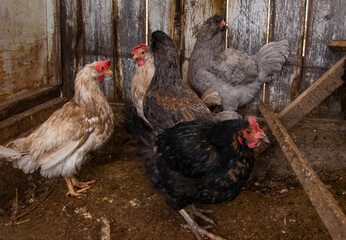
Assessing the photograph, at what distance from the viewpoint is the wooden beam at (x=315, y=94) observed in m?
2.17

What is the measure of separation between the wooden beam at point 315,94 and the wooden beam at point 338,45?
112 mm

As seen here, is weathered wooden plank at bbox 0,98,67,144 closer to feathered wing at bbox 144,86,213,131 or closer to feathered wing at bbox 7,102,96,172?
feathered wing at bbox 7,102,96,172

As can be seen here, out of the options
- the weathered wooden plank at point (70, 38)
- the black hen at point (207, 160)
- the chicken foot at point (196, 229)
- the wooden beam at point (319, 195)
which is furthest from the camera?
the weathered wooden plank at point (70, 38)

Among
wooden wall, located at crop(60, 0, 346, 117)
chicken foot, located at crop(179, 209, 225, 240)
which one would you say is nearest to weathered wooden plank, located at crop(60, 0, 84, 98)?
wooden wall, located at crop(60, 0, 346, 117)

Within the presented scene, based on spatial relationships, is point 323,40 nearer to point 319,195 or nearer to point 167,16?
point 167,16

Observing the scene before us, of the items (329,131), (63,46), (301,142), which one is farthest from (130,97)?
(329,131)

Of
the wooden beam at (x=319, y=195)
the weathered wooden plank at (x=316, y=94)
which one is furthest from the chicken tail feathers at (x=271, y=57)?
the wooden beam at (x=319, y=195)

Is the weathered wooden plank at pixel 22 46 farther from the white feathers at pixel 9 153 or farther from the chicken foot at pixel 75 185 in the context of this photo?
the chicken foot at pixel 75 185

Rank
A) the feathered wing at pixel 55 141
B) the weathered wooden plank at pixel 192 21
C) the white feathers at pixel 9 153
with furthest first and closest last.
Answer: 1. the weathered wooden plank at pixel 192 21
2. the feathered wing at pixel 55 141
3. the white feathers at pixel 9 153

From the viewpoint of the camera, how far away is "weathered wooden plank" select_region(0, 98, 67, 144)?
221 cm

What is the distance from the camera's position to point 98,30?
2863mm

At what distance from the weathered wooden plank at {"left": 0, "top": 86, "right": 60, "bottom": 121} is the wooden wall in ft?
0.70

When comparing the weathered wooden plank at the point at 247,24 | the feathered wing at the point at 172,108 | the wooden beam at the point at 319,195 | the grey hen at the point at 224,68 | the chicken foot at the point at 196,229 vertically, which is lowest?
the chicken foot at the point at 196,229

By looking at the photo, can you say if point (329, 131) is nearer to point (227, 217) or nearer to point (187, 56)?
point (227, 217)
